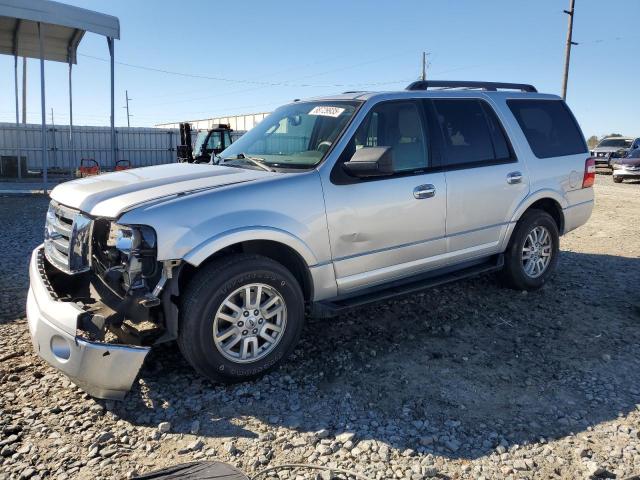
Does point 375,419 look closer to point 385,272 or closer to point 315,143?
point 385,272

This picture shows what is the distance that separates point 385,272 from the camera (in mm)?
4277

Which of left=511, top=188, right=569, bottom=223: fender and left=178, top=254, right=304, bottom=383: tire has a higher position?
left=511, top=188, right=569, bottom=223: fender

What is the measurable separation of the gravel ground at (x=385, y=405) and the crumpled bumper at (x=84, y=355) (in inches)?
9.3

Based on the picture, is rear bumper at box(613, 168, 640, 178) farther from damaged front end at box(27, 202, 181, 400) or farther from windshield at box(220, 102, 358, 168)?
damaged front end at box(27, 202, 181, 400)

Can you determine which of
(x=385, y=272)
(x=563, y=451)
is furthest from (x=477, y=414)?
(x=385, y=272)

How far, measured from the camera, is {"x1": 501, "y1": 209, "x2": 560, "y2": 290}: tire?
534 cm

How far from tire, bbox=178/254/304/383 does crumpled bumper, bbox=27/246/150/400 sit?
0.36 metres

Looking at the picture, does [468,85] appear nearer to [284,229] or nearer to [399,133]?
[399,133]

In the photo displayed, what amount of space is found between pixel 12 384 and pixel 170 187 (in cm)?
170

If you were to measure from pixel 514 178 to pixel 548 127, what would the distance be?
3.16 ft

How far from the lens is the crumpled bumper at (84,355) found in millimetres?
3062

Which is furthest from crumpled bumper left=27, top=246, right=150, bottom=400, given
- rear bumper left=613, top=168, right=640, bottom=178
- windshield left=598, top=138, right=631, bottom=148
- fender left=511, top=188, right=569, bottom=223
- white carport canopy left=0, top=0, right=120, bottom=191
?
windshield left=598, top=138, right=631, bottom=148

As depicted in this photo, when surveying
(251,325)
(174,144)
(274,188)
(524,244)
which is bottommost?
→ (251,325)

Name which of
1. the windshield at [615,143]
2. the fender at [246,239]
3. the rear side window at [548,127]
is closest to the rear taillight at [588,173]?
the rear side window at [548,127]
